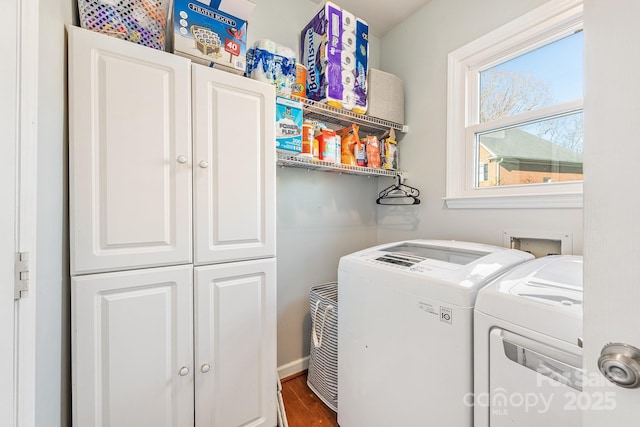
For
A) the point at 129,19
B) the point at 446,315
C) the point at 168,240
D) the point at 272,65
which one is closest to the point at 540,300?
Result: the point at 446,315

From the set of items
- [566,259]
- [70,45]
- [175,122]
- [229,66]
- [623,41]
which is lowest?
[566,259]

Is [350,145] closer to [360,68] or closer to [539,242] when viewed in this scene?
[360,68]

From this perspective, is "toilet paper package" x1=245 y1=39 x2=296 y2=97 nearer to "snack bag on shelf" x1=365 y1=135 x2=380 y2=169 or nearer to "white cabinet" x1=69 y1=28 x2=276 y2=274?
"white cabinet" x1=69 y1=28 x2=276 y2=274

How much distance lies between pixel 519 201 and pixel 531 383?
3.25 feet

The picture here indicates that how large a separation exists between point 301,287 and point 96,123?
4.72 ft

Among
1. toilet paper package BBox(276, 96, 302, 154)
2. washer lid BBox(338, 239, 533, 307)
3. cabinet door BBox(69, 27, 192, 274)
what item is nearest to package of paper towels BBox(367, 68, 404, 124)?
toilet paper package BBox(276, 96, 302, 154)

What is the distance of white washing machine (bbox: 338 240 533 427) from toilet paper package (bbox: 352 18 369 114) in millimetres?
996

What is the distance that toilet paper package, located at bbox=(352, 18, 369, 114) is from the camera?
166 cm

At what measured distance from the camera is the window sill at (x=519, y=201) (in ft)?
3.85

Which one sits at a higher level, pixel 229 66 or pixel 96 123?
pixel 229 66

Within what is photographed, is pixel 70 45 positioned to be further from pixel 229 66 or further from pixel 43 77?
pixel 229 66

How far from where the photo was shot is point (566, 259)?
1.04m

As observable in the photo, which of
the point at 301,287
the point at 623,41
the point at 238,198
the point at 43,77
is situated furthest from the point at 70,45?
the point at 301,287

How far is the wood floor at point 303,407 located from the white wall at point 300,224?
4.5 inches
